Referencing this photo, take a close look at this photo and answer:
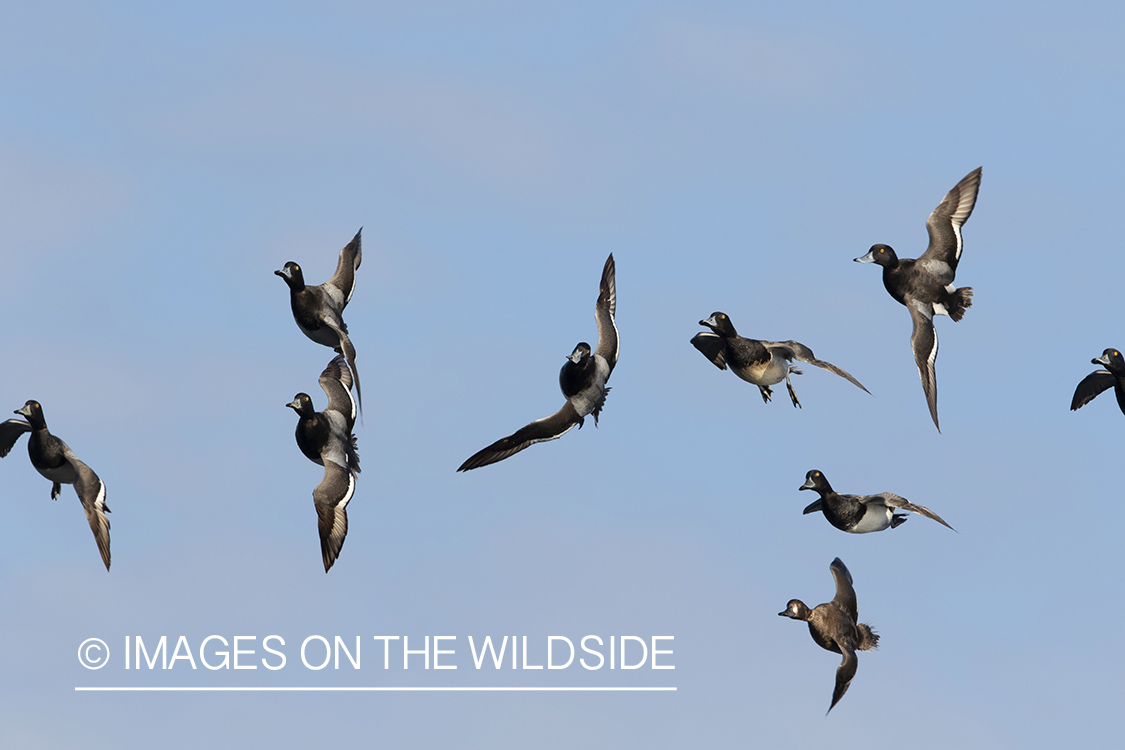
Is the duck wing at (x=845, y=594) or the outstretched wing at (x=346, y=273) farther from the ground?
the outstretched wing at (x=346, y=273)

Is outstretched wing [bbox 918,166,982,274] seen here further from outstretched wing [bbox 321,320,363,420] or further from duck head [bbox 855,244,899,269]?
outstretched wing [bbox 321,320,363,420]

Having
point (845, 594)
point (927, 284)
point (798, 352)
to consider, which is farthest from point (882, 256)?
point (845, 594)

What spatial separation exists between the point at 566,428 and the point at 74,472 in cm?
825

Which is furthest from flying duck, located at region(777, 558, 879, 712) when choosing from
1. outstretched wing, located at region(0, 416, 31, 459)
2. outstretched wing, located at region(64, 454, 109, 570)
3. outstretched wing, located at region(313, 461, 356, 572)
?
outstretched wing, located at region(0, 416, 31, 459)

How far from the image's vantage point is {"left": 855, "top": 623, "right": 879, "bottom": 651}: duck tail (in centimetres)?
2206

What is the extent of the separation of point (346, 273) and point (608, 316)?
18.0 ft

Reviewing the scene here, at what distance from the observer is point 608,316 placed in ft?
78.5

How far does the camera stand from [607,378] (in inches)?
904

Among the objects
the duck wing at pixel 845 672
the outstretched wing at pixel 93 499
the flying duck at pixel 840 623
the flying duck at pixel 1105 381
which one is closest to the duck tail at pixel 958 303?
the flying duck at pixel 1105 381

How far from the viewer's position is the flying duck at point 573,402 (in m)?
22.2

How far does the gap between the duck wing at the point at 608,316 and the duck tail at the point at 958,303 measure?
5908 millimetres

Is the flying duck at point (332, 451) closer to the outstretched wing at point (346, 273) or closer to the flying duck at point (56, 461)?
the outstretched wing at point (346, 273)

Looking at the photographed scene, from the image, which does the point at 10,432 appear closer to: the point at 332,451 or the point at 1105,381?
the point at 332,451

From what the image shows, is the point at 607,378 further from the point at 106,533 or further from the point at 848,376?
the point at 106,533
